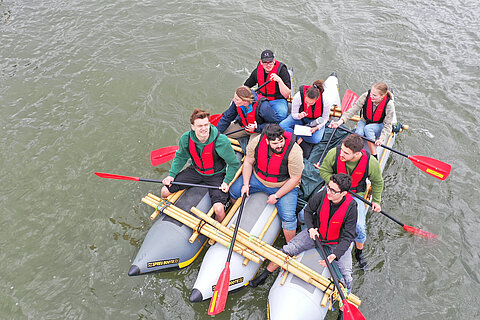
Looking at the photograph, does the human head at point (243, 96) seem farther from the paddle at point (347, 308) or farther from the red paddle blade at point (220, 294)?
the paddle at point (347, 308)

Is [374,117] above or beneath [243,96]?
beneath

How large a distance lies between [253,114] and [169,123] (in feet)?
7.98

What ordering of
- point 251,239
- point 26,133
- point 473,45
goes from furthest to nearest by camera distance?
point 473,45 → point 26,133 → point 251,239

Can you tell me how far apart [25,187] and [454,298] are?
266 inches

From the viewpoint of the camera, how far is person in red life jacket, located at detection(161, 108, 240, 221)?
13.0 feet

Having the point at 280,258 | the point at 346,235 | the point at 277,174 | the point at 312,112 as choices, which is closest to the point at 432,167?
the point at 312,112

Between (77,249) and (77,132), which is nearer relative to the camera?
(77,249)

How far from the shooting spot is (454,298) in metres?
4.33

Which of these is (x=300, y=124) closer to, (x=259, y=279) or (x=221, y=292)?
(x=259, y=279)

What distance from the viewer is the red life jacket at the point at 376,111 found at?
493 cm

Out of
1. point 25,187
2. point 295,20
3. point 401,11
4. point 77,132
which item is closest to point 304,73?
point 295,20

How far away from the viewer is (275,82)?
5.40 m

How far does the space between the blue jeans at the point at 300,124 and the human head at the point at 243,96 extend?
960 millimetres

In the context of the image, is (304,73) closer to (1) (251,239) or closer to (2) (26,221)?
(1) (251,239)
